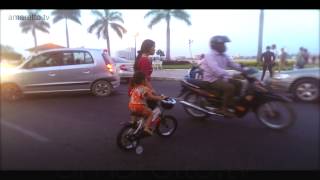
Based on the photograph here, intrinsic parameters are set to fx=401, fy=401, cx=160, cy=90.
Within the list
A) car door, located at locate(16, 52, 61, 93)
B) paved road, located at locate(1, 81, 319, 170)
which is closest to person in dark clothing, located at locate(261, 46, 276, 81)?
paved road, located at locate(1, 81, 319, 170)

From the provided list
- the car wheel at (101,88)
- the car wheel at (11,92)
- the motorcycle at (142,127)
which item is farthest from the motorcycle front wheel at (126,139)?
the car wheel at (11,92)

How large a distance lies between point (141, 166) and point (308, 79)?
139 centimetres

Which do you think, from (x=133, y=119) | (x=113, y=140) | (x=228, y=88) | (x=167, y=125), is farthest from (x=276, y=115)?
(x=113, y=140)

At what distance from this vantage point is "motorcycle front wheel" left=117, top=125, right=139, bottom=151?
3.21 metres

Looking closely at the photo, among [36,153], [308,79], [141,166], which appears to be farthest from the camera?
[141,166]

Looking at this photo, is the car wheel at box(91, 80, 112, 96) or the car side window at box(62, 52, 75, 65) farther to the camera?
the car wheel at box(91, 80, 112, 96)

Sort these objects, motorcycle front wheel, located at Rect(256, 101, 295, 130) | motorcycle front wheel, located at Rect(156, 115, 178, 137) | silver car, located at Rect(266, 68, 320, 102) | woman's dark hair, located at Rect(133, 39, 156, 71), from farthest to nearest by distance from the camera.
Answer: motorcycle front wheel, located at Rect(156, 115, 178, 137)
woman's dark hair, located at Rect(133, 39, 156, 71)
motorcycle front wheel, located at Rect(256, 101, 295, 130)
silver car, located at Rect(266, 68, 320, 102)

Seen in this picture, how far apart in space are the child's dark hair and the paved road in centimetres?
9

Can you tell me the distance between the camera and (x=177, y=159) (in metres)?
3.09

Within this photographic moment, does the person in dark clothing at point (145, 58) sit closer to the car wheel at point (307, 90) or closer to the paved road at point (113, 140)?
the paved road at point (113, 140)

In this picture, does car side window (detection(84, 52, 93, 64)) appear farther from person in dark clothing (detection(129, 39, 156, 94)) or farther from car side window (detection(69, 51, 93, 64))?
person in dark clothing (detection(129, 39, 156, 94))

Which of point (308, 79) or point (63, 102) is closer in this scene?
point (308, 79)
